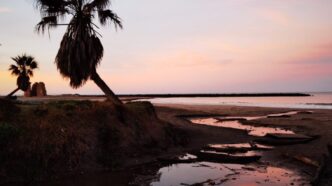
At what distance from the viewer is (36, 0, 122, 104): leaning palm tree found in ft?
75.4

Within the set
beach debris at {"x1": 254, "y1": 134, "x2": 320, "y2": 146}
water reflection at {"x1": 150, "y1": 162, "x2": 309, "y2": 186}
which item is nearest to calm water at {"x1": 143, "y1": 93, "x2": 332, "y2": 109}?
beach debris at {"x1": 254, "y1": 134, "x2": 320, "y2": 146}

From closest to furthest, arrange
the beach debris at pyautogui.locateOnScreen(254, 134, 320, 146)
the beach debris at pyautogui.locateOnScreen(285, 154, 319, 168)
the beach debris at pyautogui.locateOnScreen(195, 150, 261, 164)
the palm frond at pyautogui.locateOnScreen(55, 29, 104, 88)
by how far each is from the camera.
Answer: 1. the beach debris at pyautogui.locateOnScreen(285, 154, 319, 168)
2. the beach debris at pyautogui.locateOnScreen(195, 150, 261, 164)
3. the palm frond at pyautogui.locateOnScreen(55, 29, 104, 88)
4. the beach debris at pyautogui.locateOnScreen(254, 134, 320, 146)

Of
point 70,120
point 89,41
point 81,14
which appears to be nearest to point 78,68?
point 89,41

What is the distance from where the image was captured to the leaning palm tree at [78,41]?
23.0m

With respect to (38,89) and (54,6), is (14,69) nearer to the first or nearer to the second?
(54,6)

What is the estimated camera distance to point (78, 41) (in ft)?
75.3

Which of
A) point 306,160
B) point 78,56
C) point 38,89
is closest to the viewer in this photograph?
point 306,160

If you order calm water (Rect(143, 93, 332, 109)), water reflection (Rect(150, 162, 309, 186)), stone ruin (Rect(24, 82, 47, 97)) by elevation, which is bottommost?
water reflection (Rect(150, 162, 309, 186))

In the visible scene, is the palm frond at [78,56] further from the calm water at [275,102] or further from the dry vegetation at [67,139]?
the calm water at [275,102]

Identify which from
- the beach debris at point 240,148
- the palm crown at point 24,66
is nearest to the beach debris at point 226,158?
the beach debris at point 240,148

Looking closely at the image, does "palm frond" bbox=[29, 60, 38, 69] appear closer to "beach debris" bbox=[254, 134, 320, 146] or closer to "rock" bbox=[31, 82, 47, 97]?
"beach debris" bbox=[254, 134, 320, 146]

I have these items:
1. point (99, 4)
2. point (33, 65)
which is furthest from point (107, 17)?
point (33, 65)

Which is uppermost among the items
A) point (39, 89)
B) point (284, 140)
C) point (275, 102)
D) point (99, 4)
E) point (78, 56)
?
point (99, 4)

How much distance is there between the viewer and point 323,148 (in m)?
22.2
